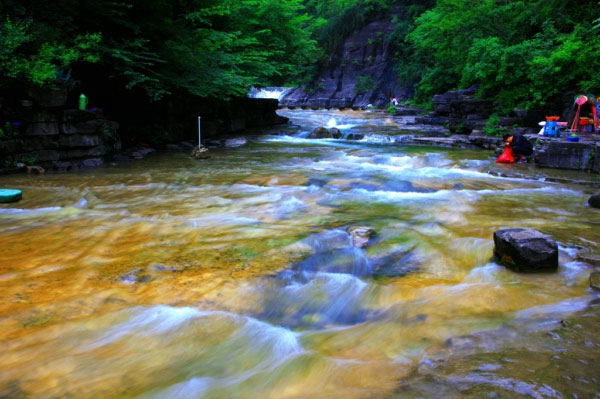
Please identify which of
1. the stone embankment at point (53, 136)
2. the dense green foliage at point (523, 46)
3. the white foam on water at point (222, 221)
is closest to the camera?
the white foam on water at point (222, 221)

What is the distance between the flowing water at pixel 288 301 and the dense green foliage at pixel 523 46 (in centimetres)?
966

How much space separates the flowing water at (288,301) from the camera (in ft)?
7.97

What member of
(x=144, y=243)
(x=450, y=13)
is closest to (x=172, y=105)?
(x=144, y=243)

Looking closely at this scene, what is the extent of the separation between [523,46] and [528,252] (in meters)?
14.8

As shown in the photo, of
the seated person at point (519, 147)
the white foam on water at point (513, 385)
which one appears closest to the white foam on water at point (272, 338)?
the white foam on water at point (513, 385)

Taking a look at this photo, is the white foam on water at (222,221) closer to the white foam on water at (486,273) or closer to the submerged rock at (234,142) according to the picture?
the white foam on water at (486,273)

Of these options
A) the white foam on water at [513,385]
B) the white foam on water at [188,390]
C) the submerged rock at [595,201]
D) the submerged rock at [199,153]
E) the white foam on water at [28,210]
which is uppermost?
the submerged rock at [199,153]

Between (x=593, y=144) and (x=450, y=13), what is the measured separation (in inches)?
545

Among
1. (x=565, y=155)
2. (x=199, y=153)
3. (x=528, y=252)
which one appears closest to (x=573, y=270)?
(x=528, y=252)

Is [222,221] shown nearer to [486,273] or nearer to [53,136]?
[486,273]

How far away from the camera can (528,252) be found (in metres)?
3.88

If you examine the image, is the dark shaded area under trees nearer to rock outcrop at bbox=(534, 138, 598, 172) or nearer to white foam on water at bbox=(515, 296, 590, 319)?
rock outcrop at bbox=(534, 138, 598, 172)

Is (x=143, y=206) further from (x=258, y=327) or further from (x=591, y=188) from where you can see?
(x=591, y=188)

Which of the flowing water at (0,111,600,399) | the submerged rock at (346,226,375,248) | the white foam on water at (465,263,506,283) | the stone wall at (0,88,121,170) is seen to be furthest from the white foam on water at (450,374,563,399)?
the stone wall at (0,88,121,170)
